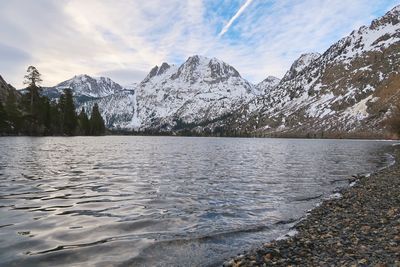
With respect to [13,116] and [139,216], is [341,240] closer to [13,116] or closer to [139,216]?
[139,216]

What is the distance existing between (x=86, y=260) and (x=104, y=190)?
16.1 metres

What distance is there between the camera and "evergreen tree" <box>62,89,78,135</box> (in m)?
174

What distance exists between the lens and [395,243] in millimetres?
14422

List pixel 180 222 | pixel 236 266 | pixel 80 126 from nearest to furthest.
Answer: pixel 236 266 < pixel 180 222 < pixel 80 126

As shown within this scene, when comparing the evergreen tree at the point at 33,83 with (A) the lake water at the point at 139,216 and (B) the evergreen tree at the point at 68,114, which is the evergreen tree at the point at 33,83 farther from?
(A) the lake water at the point at 139,216

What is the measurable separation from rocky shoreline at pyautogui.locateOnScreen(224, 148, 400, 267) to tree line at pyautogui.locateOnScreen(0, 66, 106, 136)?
13451cm

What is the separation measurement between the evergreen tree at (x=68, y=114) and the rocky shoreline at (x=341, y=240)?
544ft

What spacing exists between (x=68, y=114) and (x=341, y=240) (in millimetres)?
173194

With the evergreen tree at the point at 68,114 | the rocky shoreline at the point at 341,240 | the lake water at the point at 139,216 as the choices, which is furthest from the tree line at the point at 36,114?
the rocky shoreline at the point at 341,240

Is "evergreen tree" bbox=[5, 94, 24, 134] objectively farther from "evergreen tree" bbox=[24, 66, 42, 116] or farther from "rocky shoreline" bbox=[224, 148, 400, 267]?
"rocky shoreline" bbox=[224, 148, 400, 267]

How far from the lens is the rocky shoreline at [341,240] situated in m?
13.3

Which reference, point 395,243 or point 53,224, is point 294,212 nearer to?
point 395,243

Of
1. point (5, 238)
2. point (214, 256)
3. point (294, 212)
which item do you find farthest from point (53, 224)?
point (294, 212)

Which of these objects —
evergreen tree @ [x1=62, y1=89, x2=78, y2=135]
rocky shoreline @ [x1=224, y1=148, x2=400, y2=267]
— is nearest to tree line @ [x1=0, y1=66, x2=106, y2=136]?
evergreen tree @ [x1=62, y1=89, x2=78, y2=135]
